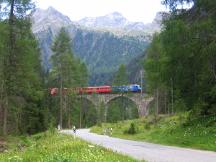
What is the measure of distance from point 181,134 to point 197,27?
5765mm

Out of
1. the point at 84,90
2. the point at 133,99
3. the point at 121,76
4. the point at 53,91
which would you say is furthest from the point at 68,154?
the point at 133,99

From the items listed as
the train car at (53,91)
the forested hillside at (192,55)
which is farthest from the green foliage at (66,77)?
the forested hillside at (192,55)

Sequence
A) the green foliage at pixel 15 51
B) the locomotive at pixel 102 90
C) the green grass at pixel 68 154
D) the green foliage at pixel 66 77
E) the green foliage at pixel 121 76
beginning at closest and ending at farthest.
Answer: the green grass at pixel 68 154 → the green foliage at pixel 15 51 → the green foliage at pixel 66 77 → the locomotive at pixel 102 90 → the green foliage at pixel 121 76

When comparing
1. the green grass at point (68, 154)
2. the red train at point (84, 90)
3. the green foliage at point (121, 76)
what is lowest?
the green grass at point (68, 154)

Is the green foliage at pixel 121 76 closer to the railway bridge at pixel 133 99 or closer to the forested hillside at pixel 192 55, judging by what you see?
the railway bridge at pixel 133 99

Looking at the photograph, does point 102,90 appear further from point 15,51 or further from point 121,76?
point 15,51

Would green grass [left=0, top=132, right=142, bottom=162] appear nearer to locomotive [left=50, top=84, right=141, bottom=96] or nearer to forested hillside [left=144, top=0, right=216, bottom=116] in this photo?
forested hillside [left=144, top=0, right=216, bottom=116]

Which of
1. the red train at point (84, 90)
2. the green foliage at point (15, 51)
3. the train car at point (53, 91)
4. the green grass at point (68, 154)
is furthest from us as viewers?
the train car at point (53, 91)

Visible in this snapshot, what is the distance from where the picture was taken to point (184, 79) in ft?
92.4

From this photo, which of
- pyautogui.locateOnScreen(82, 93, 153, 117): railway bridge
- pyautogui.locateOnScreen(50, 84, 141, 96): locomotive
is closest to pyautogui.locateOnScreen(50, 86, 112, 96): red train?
pyautogui.locateOnScreen(50, 84, 141, 96): locomotive

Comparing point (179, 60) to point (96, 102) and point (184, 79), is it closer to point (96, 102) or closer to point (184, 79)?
point (184, 79)

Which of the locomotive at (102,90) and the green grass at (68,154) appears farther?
the locomotive at (102,90)

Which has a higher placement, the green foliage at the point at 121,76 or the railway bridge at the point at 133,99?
the green foliage at the point at 121,76

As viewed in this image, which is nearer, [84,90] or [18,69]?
[18,69]
